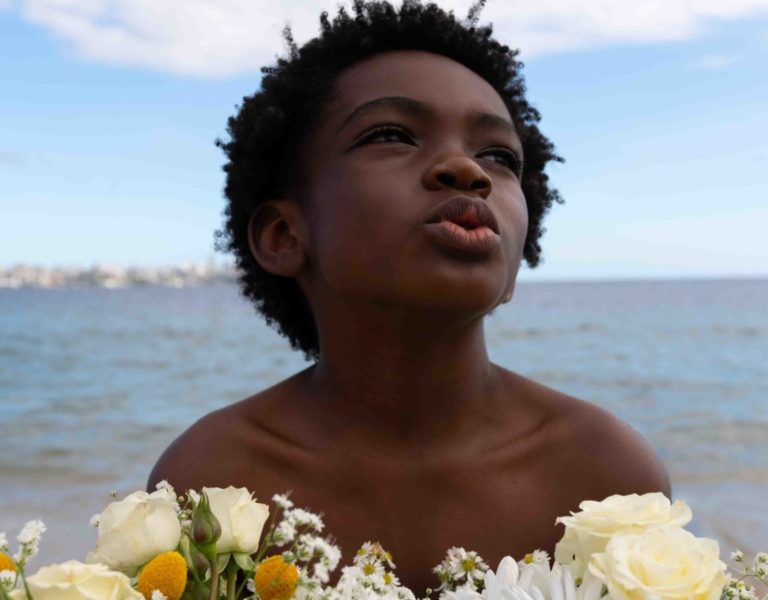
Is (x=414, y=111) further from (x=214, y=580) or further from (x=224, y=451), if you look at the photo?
(x=214, y=580)

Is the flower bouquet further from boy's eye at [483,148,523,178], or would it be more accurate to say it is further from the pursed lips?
boy's eye at [483,148,523,178]

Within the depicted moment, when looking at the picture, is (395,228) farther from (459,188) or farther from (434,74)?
(434,74)

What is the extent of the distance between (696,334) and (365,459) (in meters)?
25.0

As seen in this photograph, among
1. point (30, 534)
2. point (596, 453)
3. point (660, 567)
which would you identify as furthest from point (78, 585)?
point (596, 453)

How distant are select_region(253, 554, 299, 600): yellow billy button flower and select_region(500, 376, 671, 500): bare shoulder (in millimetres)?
1150

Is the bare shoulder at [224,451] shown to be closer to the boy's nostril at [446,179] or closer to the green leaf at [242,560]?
the boy's nostril at [446,179]

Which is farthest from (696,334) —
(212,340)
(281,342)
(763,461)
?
(763,461)

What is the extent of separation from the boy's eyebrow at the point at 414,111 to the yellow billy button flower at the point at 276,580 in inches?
46.9

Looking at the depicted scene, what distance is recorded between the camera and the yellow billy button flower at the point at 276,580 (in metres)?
1.14

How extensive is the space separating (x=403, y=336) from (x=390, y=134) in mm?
435

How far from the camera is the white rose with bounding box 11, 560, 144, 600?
1.05 meters

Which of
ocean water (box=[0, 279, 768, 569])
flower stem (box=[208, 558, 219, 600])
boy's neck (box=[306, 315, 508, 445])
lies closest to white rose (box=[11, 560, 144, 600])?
flower stem (box=[208, 558, 219, 600])

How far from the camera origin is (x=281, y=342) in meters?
23.7

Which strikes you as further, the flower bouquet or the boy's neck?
the boy's neck
